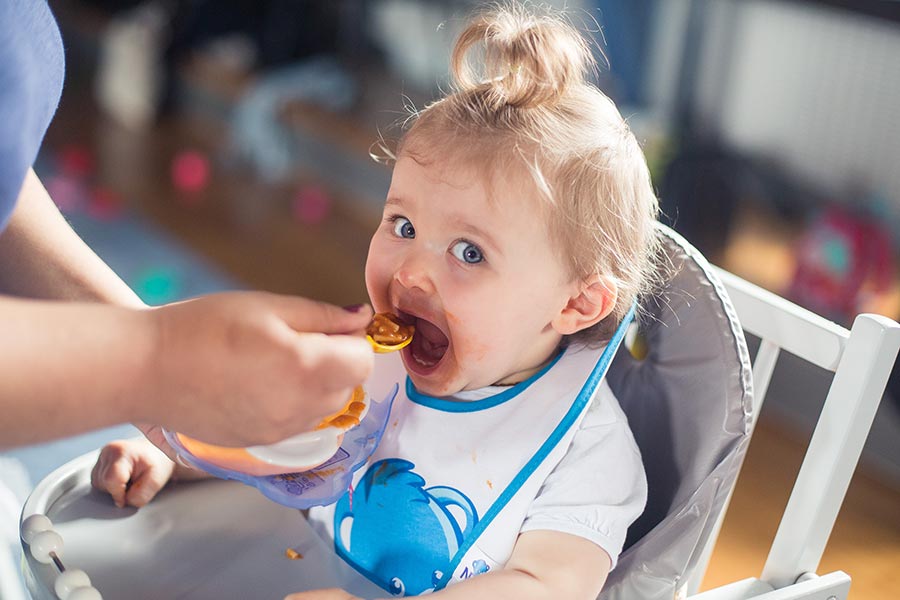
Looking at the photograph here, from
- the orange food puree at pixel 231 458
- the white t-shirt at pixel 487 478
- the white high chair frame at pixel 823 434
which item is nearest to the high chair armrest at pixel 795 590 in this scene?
the white high chair frame at pixel 823 434

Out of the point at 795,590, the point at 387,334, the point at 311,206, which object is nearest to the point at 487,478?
the point at 387,334

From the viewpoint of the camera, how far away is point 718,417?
814 mm

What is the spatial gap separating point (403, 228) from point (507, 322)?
0.38ft

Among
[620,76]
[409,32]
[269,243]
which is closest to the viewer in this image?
[620,76]

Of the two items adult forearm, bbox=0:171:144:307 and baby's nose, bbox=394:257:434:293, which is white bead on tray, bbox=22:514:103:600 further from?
baby's nose, bbox=394:257:434:293

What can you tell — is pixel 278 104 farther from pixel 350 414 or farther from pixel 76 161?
pixel 350 414

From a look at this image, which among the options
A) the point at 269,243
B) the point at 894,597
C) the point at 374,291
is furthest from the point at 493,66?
the point at 269,243

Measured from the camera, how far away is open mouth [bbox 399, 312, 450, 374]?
84 cm

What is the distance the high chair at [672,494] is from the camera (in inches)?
31.1

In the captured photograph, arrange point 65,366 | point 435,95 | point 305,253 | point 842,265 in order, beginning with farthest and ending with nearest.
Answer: point 435,95, point 305,253, point 842,265, point 65,366

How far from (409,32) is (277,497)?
2387 mm

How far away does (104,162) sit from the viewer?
3.02 m

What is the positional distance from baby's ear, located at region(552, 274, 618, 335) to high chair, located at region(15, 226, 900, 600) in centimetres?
8

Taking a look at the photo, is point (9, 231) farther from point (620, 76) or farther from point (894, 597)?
point (620, 76)
